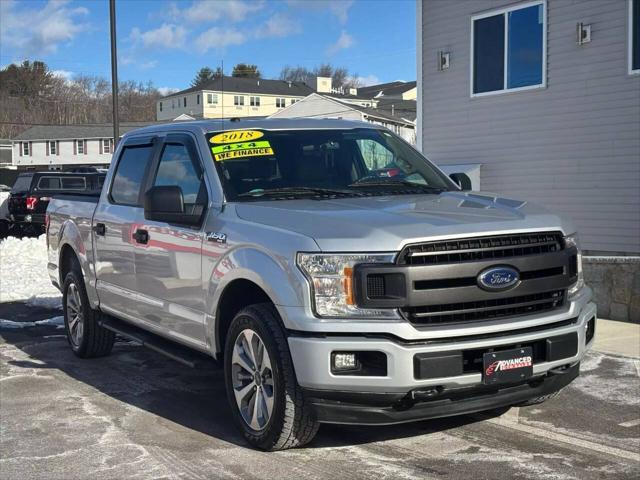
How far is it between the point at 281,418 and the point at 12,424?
2181mm

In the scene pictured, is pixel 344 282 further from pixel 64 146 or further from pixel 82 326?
pixel 64 146

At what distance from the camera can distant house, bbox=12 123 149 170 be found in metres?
71.9

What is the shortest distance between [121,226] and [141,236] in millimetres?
492

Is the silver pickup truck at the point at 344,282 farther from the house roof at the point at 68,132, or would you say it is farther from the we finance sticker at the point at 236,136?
the house roof at the point at 68,132

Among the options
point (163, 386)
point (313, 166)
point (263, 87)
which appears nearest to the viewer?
point (313, 166)

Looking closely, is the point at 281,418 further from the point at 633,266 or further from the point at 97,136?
the point at 97,136

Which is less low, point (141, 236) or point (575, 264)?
point (141, 236)

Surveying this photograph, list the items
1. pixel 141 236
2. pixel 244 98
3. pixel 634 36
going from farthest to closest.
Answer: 1. pixel 244 98
2. pixel 634 36
3. pixel 141 236

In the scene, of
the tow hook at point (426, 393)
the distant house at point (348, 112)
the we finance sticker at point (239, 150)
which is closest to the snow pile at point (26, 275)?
the we finance sticker at point (239, 150)

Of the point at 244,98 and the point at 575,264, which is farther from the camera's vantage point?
the point at 244,98

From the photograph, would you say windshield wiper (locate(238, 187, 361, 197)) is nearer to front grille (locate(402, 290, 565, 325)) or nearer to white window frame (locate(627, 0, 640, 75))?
front grille (locate(402, 290, 565, 325))

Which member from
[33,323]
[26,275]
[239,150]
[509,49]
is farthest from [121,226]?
[509,49]

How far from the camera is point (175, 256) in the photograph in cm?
542

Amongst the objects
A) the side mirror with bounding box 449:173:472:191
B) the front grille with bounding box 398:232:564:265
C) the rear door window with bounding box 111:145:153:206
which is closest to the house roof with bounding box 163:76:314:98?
the rear door window with bounding box 111:145:153:206
